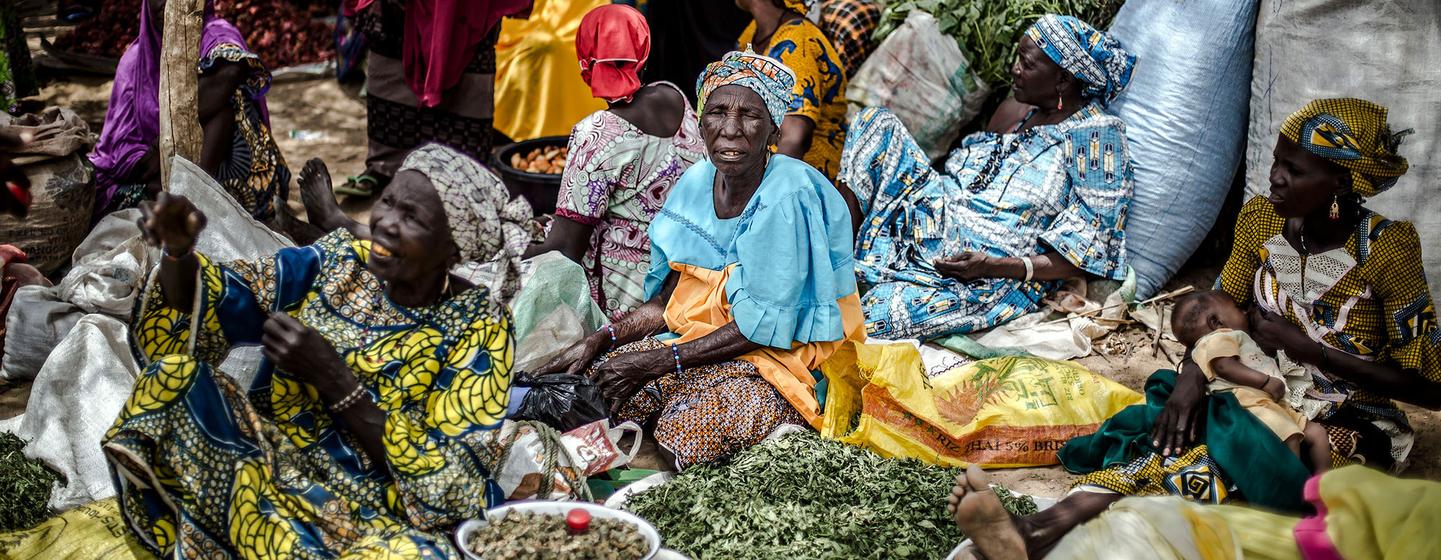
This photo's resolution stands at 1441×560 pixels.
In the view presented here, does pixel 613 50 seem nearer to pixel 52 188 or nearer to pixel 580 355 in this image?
pixel 580 355

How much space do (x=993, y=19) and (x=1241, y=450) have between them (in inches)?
106

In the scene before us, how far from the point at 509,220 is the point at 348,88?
17.5 ft

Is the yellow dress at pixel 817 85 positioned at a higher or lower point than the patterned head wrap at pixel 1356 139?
lower

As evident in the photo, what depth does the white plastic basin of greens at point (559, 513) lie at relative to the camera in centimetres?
267

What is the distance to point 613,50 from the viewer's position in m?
4.42

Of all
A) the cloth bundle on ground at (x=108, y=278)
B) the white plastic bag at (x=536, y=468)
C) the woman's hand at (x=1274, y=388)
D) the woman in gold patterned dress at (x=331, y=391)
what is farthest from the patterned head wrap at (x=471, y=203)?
the woman's hand at (x=1274, y=388)

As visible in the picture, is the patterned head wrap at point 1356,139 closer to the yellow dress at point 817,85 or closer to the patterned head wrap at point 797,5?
the yellow dress at point 817,85

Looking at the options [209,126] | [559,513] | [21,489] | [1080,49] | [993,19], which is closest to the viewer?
[559,513]

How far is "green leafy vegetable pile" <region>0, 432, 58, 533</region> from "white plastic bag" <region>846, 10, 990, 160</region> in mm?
3552

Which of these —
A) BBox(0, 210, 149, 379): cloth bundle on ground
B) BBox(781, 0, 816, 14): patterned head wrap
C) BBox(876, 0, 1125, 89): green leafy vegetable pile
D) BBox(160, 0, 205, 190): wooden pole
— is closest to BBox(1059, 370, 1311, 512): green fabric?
BBox(876, 0, 1125, 89): green leafy vegetable pile

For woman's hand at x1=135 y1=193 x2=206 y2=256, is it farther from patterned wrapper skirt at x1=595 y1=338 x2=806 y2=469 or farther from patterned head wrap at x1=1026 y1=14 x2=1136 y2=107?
patterned head wrap at x1=1026 y1=14 x2=1136 y2=107

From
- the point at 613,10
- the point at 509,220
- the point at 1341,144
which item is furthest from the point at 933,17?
the point at 509,220

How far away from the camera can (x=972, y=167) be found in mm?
4836

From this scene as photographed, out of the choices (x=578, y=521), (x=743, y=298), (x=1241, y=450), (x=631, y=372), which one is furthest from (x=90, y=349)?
(x=1241, y=450)
